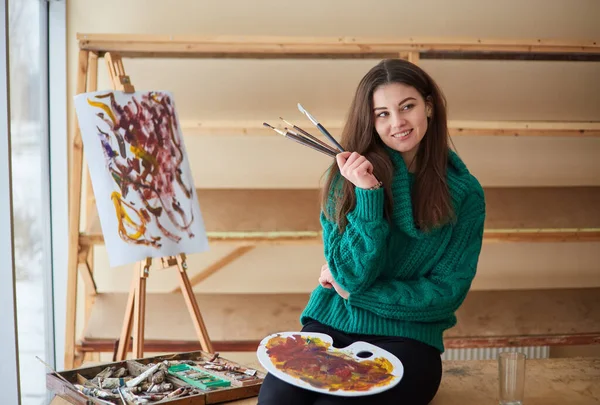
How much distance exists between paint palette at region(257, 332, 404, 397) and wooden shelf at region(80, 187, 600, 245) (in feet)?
3.95

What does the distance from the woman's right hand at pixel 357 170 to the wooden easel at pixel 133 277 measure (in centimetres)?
99

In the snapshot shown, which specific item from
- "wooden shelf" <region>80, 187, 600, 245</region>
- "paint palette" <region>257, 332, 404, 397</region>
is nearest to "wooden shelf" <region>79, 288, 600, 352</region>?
"wooden shelf" <region>80, 187, 600, 245</region>

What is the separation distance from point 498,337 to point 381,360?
1566mm

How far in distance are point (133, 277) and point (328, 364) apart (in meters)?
1.08

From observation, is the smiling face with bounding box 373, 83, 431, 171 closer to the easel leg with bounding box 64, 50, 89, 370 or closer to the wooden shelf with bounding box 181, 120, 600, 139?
the wooden shelf with bounding box 181, 120, 600, 139

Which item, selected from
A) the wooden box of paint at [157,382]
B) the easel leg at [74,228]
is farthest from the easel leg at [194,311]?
the easel leg at [74,228]

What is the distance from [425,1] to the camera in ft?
11.8

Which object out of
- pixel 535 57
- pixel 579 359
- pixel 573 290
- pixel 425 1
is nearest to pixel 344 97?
pixel 425 1

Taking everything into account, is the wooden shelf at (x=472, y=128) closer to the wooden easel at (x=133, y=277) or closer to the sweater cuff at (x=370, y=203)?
the wooden easel at (x=133, y=277)

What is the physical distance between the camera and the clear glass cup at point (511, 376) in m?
1.85

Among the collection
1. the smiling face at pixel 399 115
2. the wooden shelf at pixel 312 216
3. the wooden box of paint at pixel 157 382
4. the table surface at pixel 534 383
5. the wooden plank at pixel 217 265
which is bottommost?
the table surface at pixel 534 383

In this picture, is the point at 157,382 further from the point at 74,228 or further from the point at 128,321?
the point at 74,228

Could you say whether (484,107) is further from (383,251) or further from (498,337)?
(383,251)

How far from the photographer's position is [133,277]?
2582 mm
